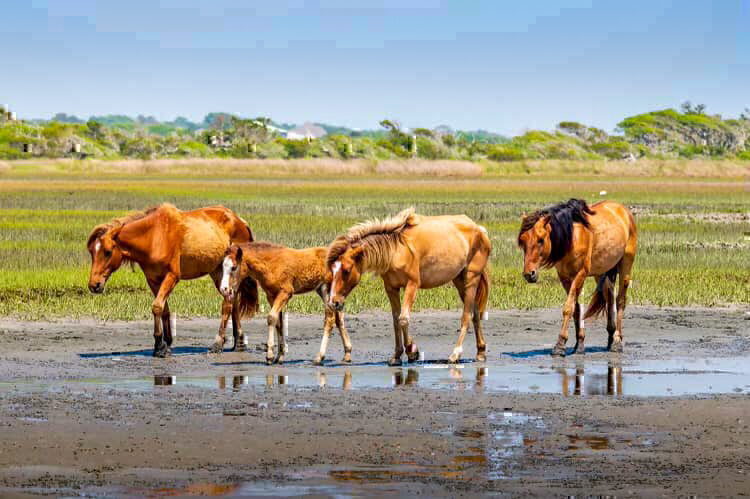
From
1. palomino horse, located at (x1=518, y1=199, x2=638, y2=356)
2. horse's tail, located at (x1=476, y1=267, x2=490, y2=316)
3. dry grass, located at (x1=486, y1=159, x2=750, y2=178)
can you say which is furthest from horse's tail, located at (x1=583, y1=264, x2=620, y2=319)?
dry grass, located at (x1=486, y1=159, x2=750, y2=178)

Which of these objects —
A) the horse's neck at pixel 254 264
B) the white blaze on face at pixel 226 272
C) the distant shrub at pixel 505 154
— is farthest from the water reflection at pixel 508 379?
the distant shrub at pixel 505 154

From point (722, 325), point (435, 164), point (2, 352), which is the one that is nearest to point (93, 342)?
point (2, 352)

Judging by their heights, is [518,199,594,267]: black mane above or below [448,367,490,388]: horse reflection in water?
above

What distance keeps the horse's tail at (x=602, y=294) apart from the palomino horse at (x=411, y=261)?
2177 mm

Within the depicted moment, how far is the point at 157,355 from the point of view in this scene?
16.0 m

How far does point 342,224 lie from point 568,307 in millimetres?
23303

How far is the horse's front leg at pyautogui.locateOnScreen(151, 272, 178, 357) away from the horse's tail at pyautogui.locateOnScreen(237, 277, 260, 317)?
0.92 meters

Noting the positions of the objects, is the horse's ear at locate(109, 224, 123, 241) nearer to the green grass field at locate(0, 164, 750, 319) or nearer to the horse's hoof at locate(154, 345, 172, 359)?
the horse's hoof at locate(154, 345, 172, 359)

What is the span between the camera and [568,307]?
1678 cm

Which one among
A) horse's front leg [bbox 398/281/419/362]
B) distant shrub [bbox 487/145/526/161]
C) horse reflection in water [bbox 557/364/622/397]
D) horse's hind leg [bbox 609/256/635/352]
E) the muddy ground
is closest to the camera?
the muddy ground

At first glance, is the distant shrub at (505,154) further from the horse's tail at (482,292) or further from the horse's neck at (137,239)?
the horse's neck at (137,239)

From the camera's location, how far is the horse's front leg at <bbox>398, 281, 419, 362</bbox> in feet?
49.6

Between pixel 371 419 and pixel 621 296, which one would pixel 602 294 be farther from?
pixel 371 419

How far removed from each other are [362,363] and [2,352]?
4237 mm
